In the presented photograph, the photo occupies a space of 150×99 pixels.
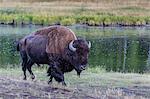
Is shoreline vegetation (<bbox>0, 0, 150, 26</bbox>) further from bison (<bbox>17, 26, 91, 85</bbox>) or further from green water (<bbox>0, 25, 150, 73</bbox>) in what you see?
bison (<bbox>17, 26, 91, 85</bbox>)

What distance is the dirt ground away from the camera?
11.0m

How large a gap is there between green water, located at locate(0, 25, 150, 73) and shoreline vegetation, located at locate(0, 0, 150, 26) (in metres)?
2.38

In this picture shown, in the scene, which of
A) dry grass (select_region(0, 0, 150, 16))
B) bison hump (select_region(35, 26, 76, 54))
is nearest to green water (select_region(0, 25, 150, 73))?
dry grass (select_region(0, 0, 150, 16))

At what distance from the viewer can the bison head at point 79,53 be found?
452 inches

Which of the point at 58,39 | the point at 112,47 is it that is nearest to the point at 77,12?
the point at 112,47

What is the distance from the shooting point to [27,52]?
13.1m

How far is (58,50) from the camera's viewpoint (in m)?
12.2

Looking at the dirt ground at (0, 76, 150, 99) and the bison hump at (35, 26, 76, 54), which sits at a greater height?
the bison hump at (35, 26, 76, 54)

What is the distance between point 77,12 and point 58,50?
4851 centimetres

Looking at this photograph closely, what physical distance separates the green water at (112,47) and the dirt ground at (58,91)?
1125 cm

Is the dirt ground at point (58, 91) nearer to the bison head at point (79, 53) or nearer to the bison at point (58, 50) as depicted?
the bison at point (58, 50)

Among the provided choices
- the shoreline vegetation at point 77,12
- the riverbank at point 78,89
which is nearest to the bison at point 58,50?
the riverbank at point 78,89

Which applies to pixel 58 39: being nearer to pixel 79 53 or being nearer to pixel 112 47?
pixel 79 53

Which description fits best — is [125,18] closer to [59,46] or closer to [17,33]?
[17,33]
